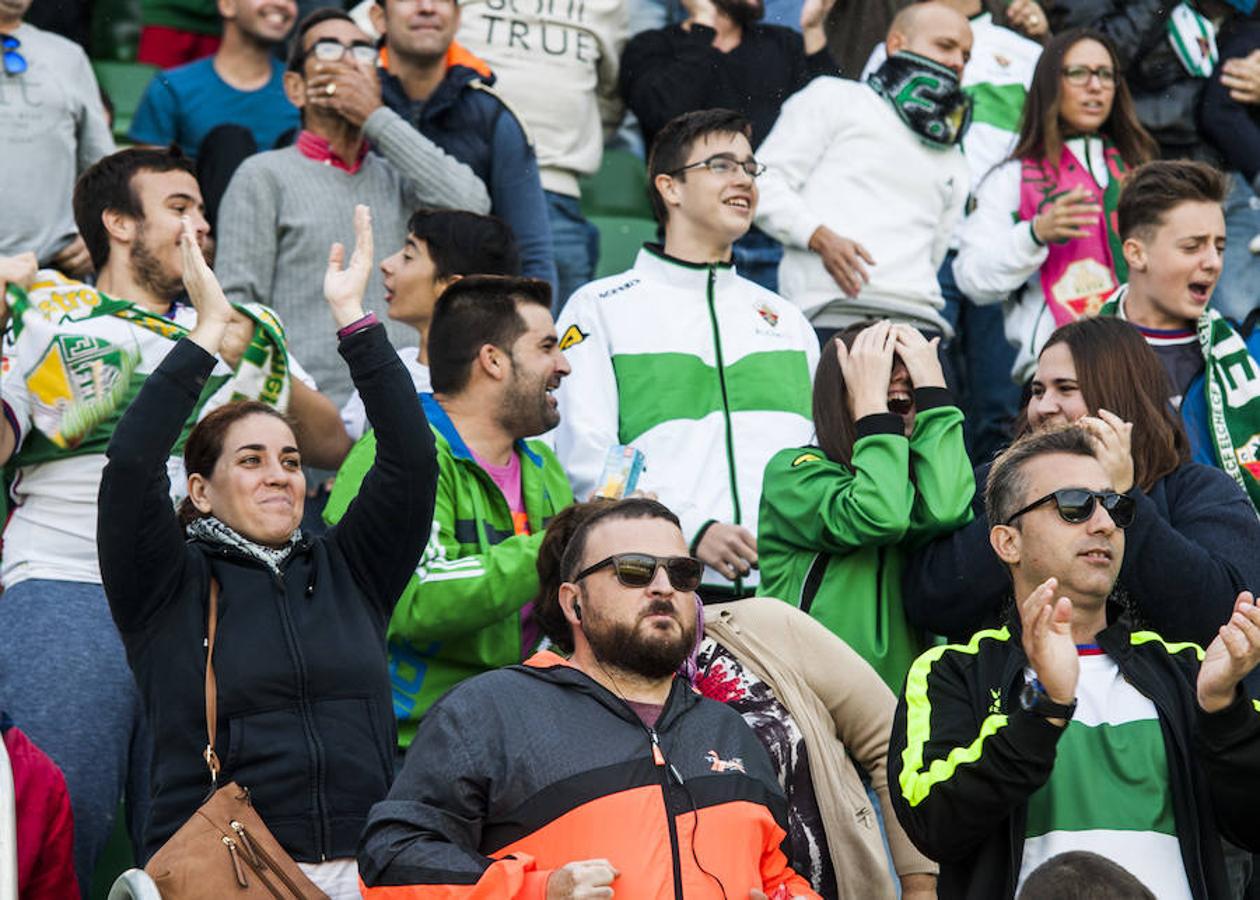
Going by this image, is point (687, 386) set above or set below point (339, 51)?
below

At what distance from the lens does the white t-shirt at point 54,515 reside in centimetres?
578

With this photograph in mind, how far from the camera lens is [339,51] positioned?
7660 millimetres

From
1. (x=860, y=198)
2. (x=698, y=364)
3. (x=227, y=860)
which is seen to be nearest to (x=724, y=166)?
(x=698, y=364)

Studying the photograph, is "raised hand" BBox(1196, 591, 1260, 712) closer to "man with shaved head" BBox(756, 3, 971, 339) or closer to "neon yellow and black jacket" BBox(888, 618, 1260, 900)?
"neon yellow and black jacket" BBox(888, 618, 1260, 900)

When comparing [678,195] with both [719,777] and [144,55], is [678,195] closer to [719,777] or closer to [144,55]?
[719,777]

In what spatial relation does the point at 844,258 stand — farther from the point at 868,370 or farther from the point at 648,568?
the point at 648,568

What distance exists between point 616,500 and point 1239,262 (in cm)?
447

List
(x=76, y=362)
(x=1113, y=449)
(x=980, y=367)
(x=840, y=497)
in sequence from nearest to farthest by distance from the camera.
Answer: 1. (x=1113, y=449)
2. (x=840, y=497)
3. (x=76, y=362)
4. (x=980, y=367)

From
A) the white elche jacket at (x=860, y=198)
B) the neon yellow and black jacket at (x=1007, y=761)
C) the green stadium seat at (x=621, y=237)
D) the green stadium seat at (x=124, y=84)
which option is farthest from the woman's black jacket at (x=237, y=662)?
the green stadium seat at (x=124, y=84)

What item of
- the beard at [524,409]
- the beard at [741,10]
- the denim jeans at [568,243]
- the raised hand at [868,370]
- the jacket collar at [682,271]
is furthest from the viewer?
the beard at [741,10]

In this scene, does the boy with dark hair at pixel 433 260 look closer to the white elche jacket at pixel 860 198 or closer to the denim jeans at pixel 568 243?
the white elche jacket at pixel 860 198

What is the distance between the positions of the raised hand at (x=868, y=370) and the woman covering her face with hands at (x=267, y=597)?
3.94 feet

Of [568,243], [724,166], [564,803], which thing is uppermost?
[724,166]

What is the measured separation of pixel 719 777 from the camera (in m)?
4.52
